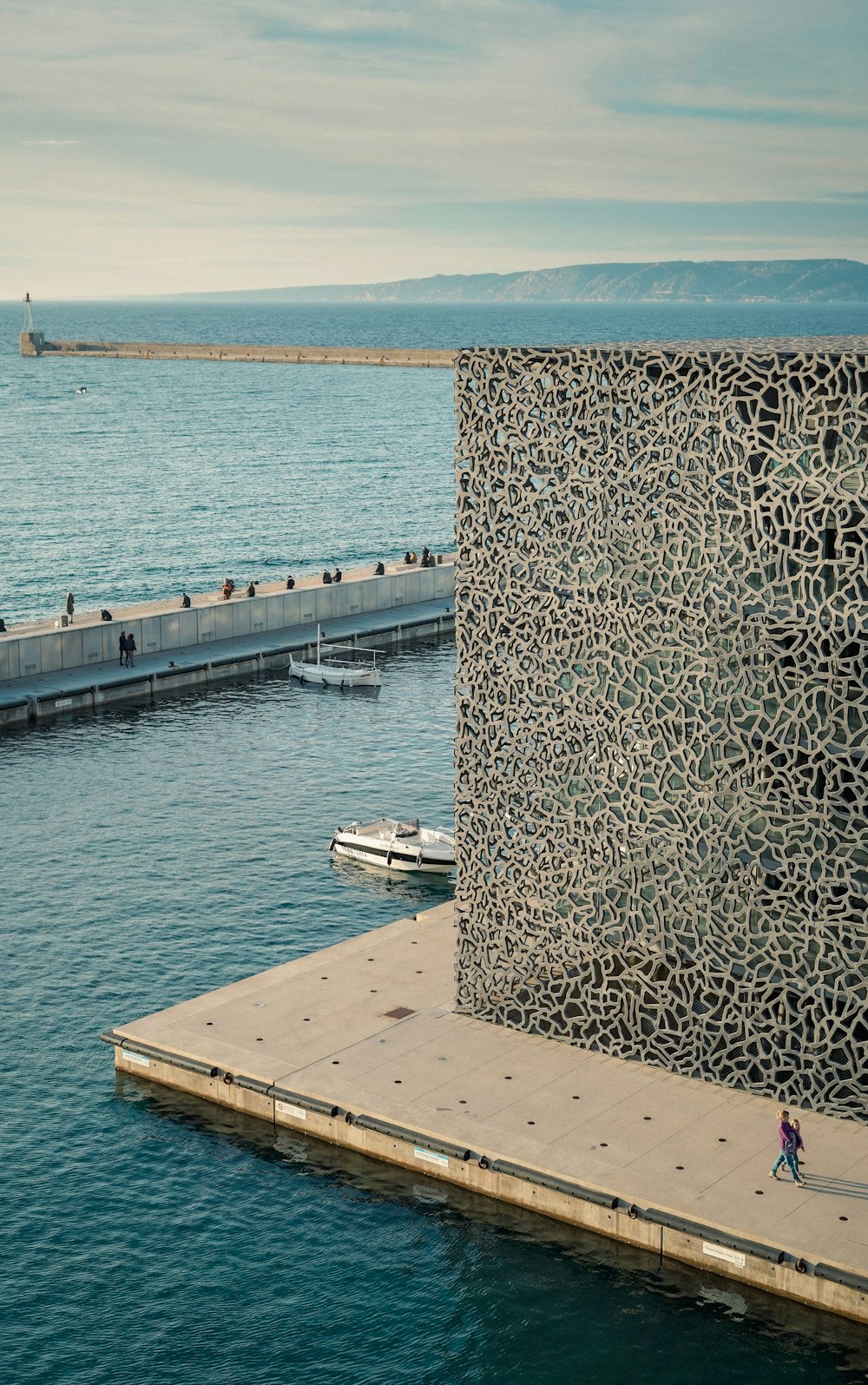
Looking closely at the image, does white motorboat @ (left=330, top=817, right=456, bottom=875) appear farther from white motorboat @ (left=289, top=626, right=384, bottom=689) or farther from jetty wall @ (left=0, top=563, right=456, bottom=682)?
white motorboat @ (left=289, top=626, right=384, bottom=689)

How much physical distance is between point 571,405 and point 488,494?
2.80 metres

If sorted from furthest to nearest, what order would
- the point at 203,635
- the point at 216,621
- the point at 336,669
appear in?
the point at 216,621 < the point at 203,635 < the point at 336,669

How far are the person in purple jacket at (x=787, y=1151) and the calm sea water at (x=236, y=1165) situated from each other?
2.42 meters

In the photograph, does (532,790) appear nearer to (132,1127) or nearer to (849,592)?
(849,592)

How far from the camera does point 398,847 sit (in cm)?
5112

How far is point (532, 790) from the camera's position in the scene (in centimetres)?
3625

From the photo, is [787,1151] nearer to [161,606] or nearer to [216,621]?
[216,621]

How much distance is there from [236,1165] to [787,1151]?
35.6 feet

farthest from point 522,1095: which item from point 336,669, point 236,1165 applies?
point 336,669

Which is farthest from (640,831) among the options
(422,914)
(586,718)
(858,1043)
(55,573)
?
(55,573)

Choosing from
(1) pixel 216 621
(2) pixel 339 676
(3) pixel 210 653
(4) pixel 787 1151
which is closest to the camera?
(4) pixel 787 1151

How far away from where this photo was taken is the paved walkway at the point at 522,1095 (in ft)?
97.6

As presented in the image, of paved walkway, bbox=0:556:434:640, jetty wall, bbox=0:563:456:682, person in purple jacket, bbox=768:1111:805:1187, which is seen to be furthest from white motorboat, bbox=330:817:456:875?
paved walkway, bbox=0:556:434:640

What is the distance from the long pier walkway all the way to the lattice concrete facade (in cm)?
126
